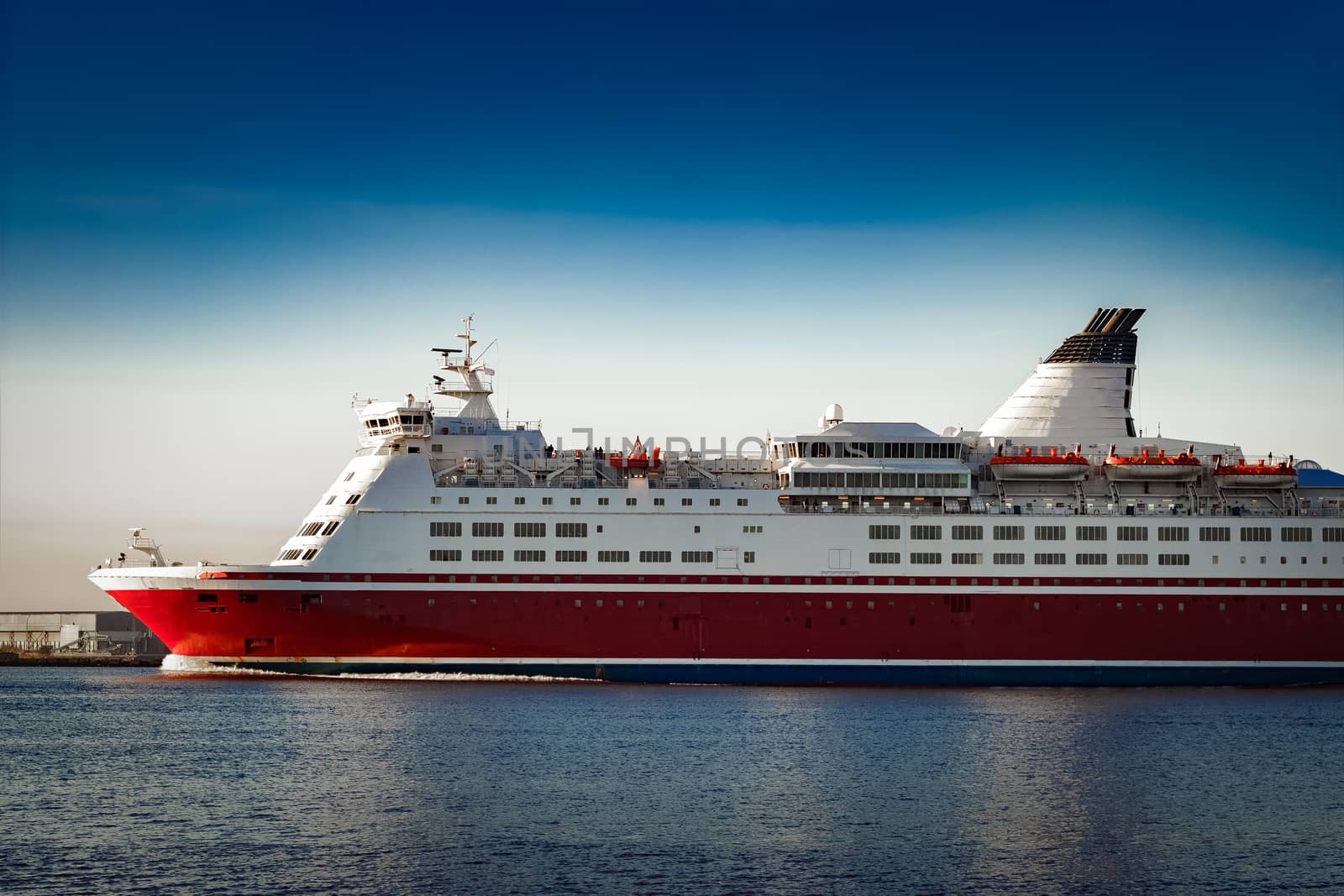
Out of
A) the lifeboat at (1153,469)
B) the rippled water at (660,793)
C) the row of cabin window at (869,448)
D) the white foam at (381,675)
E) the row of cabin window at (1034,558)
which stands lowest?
the rippled water at (660,793)

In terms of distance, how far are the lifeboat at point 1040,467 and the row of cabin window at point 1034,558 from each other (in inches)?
119

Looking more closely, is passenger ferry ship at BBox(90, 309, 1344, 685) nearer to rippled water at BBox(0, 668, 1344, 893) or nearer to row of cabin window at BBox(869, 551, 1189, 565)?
row of cabin window at BBox(869, 551, 1189, 565)

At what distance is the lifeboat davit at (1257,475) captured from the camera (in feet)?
167

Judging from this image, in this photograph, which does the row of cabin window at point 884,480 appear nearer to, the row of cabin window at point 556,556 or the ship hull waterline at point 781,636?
the ship hull waterline at point 781,636

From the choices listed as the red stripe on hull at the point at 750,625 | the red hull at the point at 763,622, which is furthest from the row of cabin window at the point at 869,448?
the red stripe on hull at the point at 750,625

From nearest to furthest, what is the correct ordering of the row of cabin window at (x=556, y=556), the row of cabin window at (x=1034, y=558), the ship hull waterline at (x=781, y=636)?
the ship hull waterline at (x=781, y=636)
the row of cabin window at (x=556, y=556)
the row of cabin window at (x=1034, y=558)

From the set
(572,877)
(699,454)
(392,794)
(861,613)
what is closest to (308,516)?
(699,454)

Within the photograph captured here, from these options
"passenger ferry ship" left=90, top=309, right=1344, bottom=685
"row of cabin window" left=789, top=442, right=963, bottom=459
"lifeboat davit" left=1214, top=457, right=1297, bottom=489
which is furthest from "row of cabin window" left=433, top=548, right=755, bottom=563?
"lifeboat davit" left=1214, top=457, right=1297, bottom=489

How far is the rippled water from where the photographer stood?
23109 mm

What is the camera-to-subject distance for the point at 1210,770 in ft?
107

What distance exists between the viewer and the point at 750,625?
4775 centimetres

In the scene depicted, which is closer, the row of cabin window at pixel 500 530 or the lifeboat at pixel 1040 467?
the row of cabin window at pixel 500 530

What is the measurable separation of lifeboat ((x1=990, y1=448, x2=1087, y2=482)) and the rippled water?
910cm

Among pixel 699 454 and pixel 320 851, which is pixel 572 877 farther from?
pixel 699 454
